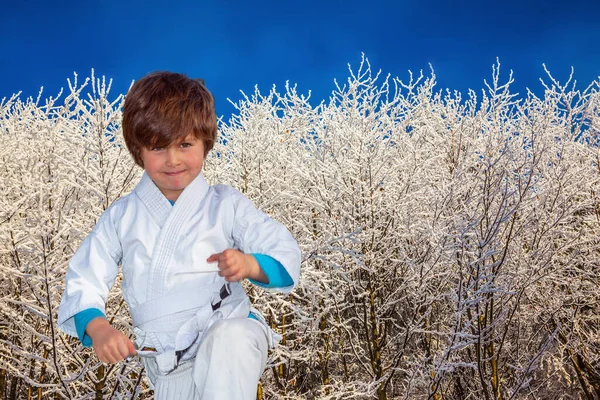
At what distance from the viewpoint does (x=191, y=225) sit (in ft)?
5.51

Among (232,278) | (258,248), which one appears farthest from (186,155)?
(232,278)

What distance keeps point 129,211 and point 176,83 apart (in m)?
0.49

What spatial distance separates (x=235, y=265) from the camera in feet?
4.58

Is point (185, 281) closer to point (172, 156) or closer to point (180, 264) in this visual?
point (180, 264)

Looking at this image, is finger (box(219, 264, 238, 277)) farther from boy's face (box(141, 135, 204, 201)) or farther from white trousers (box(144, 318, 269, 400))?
boy's face (box(141, 135, 204, 201))

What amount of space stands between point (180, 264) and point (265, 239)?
29cm

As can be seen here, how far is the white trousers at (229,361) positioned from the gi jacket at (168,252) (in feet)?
0.46

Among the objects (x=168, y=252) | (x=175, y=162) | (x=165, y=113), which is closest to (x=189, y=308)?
(x=168, y=252)

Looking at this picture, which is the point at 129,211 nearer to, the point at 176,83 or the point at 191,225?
the point at 191,225

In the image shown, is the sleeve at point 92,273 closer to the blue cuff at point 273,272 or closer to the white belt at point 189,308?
the white belt at point 189,308

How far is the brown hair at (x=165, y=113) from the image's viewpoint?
169 cm

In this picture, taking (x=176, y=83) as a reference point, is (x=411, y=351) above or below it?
below

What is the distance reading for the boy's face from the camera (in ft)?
5.69

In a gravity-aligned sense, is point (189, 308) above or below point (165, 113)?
below
